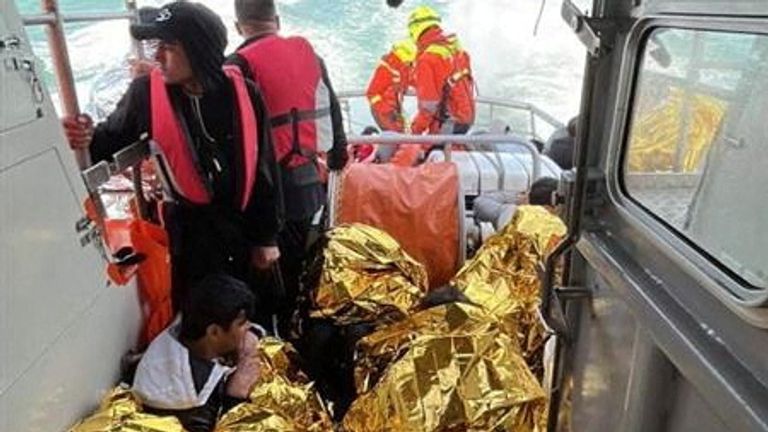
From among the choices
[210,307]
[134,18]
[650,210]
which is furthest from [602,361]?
[134,18]

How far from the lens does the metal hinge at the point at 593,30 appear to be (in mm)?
1188

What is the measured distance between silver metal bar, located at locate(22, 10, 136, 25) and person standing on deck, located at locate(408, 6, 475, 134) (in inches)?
116

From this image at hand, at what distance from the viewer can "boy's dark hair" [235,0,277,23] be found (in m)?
2.26

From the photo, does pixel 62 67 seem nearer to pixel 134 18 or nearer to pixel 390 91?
pixel 134 18

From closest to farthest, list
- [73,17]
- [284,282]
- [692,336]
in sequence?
[692,336]
[73,17]
[284,282]

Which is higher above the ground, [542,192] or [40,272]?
[40,272]

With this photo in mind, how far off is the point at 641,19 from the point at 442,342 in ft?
2.95

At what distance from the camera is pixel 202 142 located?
1.87 m

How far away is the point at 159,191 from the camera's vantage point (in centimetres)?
212

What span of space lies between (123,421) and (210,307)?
387 mm

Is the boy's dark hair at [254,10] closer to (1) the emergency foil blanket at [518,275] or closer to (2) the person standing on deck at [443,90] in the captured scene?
(1) the emergency foil blanket at [518,275]

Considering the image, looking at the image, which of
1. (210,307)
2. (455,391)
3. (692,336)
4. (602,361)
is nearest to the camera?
(692,336)

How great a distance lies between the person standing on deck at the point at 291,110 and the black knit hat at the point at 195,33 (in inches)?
13.2

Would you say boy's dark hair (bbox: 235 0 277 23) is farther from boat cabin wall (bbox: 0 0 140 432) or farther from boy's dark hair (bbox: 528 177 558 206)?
boy's dark hair (bbox: 528 177 558 206)
